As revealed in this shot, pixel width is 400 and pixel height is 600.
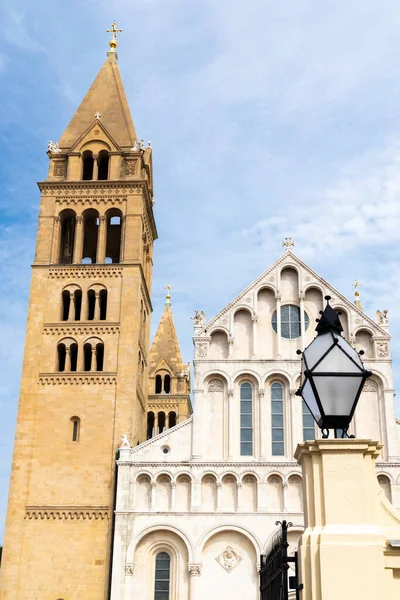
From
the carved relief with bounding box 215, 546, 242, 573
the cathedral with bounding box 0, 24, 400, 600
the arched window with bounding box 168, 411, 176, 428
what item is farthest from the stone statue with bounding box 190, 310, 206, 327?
the arched window with bounding box 168, 411, 176, 428

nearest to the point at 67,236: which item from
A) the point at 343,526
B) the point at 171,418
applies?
the point at 171,418

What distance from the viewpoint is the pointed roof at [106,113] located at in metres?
36.6

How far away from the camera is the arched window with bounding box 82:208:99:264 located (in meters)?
35.1

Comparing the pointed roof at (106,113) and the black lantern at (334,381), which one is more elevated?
the pointed roof at (106,113)

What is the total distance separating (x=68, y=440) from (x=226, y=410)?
6495mm

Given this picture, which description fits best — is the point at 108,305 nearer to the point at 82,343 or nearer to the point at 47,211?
the point at 82,343

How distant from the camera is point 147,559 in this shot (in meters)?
27.2

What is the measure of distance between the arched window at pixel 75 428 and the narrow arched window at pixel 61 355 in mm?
2462

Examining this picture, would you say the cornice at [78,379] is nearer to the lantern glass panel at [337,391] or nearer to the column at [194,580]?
the column at [194,580]

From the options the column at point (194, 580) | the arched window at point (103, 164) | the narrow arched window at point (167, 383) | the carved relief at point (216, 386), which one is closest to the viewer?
the column at point (194, 580)

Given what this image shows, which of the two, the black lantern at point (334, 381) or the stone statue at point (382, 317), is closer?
the black lantern at point (334, 381)

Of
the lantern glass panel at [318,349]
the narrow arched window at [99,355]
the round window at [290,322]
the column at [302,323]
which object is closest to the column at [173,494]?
the narrow arched window at [99,355]

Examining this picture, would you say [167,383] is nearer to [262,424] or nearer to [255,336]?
[255,336]

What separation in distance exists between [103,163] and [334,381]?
32904 millimetres
